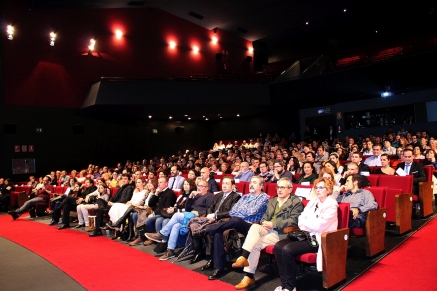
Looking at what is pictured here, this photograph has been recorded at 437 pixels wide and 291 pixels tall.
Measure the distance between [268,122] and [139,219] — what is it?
10999 mm

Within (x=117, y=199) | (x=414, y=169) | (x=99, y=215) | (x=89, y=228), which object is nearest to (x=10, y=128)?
(x=89, y=228)

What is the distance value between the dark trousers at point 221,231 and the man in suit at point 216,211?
206 millimetres

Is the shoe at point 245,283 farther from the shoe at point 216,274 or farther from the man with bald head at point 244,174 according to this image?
the man with bald head at point 244,174

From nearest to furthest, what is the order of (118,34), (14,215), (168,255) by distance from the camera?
1. (168,255)
2. (14,215)
3. (118,34)

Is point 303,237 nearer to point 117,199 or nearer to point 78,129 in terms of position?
point 117,199

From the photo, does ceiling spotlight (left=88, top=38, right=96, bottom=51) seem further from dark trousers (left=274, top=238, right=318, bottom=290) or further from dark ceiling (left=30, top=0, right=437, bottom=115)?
dark trousers (left=274, top=238, right=318, bottom=290)

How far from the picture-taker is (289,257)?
114 inches

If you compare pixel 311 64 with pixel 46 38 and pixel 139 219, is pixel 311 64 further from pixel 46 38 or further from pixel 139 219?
pixel 139 219

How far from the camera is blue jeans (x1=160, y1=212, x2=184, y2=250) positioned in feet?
13.8

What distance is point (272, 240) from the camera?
131 inches

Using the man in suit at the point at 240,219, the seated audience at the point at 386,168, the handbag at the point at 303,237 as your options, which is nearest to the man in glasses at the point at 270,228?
the man in suit at the point at 240,219

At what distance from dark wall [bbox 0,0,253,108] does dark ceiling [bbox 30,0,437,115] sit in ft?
1.64

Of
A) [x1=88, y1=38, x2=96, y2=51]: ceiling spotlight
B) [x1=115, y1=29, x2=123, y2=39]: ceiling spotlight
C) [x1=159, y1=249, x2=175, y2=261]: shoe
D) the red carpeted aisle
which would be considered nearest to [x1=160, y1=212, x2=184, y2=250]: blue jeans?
[x1=159, y1=249, x2=175, y2=261]: shoe

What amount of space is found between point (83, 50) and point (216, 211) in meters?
10.3
